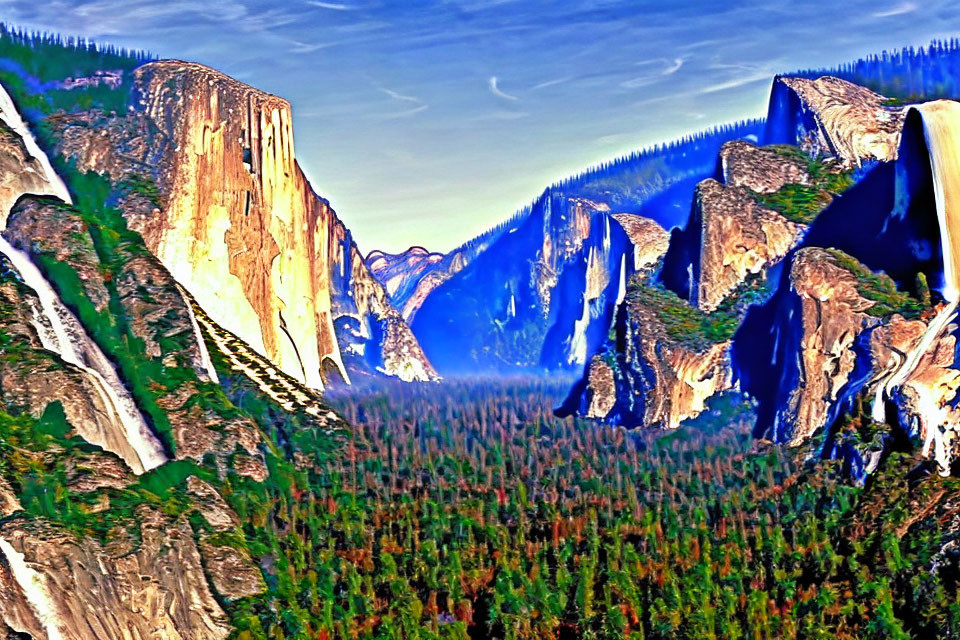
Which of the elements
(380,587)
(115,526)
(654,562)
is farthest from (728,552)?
(115,526)

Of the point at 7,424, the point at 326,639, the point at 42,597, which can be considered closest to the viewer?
the point at 42,597

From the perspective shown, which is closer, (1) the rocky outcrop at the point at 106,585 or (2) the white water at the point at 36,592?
(2) the white water at the point at 36,592

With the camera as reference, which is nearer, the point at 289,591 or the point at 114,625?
the point at 114,625

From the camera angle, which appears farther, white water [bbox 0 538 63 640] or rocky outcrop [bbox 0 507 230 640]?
rocky outcrop [bbox 0 507 230 640]

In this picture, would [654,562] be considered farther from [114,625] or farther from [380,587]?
[114,625]

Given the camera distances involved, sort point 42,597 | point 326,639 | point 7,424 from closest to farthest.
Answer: point 42,597 → point 326,639 → point 7,424
